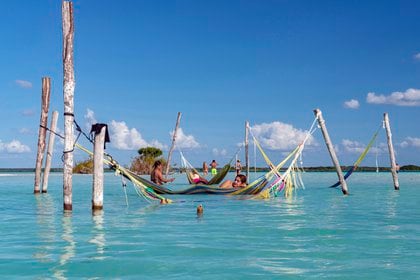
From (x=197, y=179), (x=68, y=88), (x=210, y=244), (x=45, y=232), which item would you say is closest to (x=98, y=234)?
(x=45, y=232)

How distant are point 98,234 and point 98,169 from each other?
2.51 m

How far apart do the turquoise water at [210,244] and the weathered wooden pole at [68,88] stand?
1036 mm

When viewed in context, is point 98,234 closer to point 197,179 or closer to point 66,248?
point 66,248

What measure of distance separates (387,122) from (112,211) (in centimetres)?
1147

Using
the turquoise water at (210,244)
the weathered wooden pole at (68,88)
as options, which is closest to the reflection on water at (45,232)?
the turquoise water at (210,244)

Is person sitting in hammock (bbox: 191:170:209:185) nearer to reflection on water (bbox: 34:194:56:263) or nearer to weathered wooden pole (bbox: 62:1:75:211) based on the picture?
reflection on water (bbox: 34:194:56:263)

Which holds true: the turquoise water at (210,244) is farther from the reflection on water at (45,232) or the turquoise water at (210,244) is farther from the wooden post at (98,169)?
the wooden post at (98,169)

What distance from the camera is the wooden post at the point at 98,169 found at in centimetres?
1066

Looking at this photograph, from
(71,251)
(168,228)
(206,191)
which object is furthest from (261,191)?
(71,251)

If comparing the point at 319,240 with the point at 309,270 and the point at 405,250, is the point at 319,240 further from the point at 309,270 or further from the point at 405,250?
the point at 309,270

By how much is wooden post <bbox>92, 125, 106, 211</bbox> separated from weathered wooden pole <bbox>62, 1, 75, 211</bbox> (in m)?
0.48

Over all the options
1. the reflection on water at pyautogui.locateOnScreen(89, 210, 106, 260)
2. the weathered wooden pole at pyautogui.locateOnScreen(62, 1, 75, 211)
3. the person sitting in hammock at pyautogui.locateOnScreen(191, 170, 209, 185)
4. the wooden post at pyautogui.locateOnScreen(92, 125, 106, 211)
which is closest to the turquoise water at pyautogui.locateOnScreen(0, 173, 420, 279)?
the reflection on water at pyautogui.locateOnScreen(89, 210, 106, 260)

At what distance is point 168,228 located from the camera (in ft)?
30.0

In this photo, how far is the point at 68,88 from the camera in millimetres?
10602
